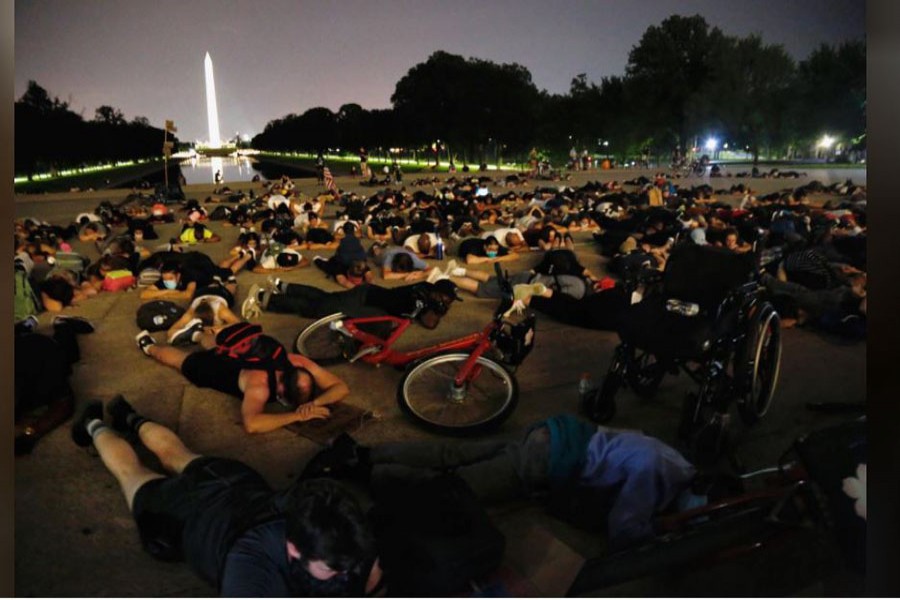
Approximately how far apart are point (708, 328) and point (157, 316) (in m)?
6.06

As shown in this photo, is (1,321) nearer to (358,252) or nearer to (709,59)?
(358,252)

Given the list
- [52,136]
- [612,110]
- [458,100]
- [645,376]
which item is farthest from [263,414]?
[612,110]

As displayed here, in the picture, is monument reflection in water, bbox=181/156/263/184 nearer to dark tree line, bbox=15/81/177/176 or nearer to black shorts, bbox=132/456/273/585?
dark tree line, bbox=15/81/177/176

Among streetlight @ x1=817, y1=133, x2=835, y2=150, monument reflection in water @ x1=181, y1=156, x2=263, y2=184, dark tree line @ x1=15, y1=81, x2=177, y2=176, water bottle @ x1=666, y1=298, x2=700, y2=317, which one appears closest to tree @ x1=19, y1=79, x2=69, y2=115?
dark tree line @ x1=15, y1=81, x2=177, y2=176

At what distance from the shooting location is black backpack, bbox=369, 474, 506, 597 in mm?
2656

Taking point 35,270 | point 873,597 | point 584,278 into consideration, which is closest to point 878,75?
point 873,597

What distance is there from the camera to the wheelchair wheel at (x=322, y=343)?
6059 mm

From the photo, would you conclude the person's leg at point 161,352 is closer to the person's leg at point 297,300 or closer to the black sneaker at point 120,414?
the black sneaker at point 120,414

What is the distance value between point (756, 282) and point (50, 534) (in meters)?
4.83

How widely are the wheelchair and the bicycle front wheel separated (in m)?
1.04

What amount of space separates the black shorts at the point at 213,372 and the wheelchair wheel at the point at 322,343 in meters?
1.07

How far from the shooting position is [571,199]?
59.7ft

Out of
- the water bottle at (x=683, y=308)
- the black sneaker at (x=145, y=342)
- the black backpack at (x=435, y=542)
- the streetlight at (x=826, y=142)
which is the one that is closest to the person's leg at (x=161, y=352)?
the black sneaker at (x=145, y=342)

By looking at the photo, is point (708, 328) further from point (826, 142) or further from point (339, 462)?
point (826, 142)
